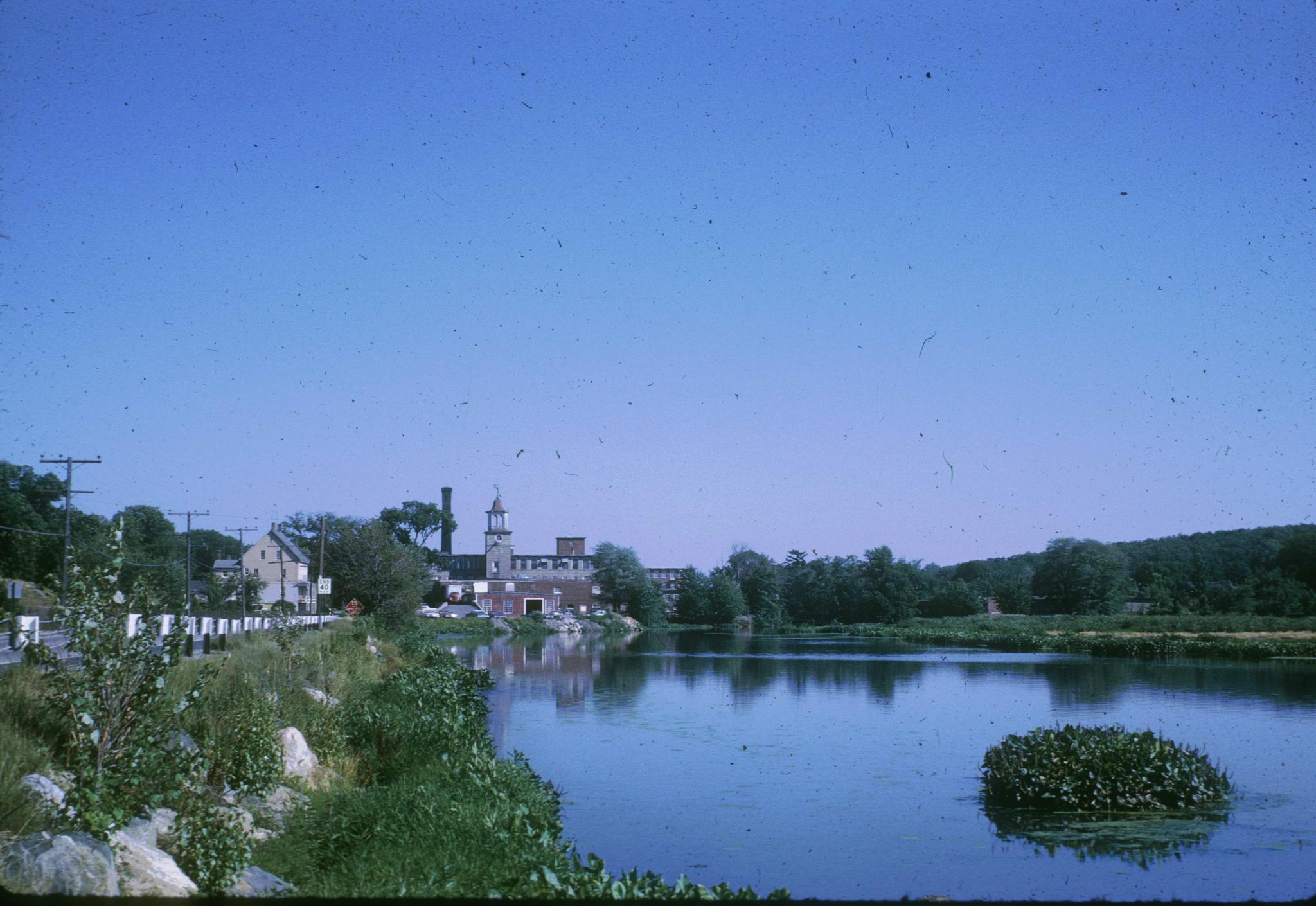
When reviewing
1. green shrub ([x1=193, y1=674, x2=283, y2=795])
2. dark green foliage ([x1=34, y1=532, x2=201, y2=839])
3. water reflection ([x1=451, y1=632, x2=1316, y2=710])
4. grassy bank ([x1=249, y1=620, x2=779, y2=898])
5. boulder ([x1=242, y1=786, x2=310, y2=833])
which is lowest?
water reflection ([x1=451, y1=632, x2=1316, y2=710])

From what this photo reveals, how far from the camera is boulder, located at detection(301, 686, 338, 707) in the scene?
21188 millimetres

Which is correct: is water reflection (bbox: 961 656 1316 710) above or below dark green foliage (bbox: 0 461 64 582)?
below

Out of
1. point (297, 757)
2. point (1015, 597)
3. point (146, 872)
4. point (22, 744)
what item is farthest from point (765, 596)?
point (146, 872)

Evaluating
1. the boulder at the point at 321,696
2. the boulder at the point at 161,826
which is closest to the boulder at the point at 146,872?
the boulder at the point at 161,826

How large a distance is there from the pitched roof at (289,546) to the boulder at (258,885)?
85.0 metres

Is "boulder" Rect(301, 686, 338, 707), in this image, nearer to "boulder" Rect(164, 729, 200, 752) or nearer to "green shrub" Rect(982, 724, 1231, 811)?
"boulder" Rect(164, 729, 200, 752)

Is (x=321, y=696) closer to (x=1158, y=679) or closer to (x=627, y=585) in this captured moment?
(x=1158, y=679)

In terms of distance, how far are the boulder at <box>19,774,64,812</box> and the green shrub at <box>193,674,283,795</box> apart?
338cm

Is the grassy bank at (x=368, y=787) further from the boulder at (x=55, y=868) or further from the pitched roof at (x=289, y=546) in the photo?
the pitched roof at (x=289, y=546)

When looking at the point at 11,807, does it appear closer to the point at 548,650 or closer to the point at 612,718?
the point at 612,718

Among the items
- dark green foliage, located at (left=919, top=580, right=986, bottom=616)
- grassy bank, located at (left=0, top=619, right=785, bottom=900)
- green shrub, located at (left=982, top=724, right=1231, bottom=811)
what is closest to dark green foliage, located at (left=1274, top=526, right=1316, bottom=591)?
dark green foliage, located at (left=919, top=580, right=986, bottom=616)

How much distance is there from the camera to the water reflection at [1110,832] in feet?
59.1

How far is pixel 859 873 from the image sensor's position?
1722cm

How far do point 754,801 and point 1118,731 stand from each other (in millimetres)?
7852
